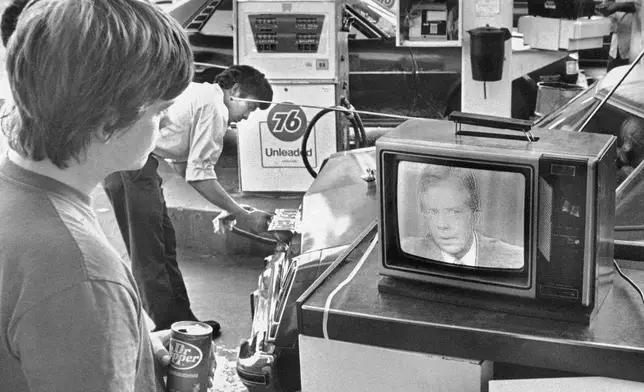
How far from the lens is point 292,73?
720 centimetres

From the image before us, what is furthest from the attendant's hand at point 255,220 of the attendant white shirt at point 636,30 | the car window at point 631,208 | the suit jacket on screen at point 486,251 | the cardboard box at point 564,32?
the attendant white shirt at point 636,30

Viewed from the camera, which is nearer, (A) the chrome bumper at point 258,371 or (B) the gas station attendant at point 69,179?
(B) the gas station attendant at point 69,179

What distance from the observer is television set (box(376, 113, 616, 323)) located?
7.39 ft

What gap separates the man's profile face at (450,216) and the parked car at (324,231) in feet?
2.15

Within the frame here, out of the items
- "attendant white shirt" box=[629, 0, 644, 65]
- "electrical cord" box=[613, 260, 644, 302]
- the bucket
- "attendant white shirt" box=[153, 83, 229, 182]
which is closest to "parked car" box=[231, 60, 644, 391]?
"electrical cord" box=[613, 260, 644, 302]

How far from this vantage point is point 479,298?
8.03 ft

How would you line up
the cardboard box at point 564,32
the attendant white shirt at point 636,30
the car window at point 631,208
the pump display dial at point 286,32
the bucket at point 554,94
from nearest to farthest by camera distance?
the car window at point 631,208, the pump display dial at point 286,32, the bucket at point 554,94, the cardboard box at point 564,32, the attendant white shirt at point 636,30

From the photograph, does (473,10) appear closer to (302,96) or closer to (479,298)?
(302,96)

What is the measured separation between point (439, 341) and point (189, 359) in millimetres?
601

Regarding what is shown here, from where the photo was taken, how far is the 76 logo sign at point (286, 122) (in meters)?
7.20

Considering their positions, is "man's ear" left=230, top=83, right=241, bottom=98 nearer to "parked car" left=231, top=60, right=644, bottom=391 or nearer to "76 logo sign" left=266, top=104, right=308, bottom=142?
"parked car" left=231, top=60, right=644, bottom=391

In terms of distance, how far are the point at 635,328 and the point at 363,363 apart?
0.67 m

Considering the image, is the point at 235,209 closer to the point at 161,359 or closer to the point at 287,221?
the point at 287,221

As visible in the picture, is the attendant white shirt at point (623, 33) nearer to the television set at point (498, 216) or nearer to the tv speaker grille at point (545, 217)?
the television set at point (498, 216)
